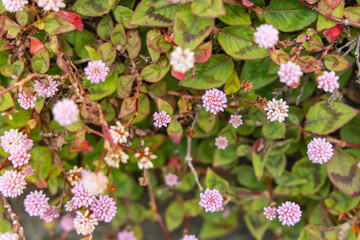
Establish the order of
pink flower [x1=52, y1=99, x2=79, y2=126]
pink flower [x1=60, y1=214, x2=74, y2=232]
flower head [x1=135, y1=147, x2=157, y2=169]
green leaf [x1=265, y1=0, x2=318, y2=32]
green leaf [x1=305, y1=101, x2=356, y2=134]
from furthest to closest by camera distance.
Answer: pink flower [x1=60, y1=214, x2=74, y2=232], green leaf [x1=305, y1=101, x2=356, y2=134], green leaf [x1=265, y1=0, x2=318, y2=32], flower head [x1=135, y1=147, x2=157, y2=169], pink flower [x1=52, y1=99, x2=79, y2=126]

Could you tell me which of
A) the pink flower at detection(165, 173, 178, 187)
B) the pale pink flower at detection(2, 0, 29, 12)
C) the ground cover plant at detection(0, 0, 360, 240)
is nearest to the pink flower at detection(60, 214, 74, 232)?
the ground cover plant at detection(0, 0, 360, 240)

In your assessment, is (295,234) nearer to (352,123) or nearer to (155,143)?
(352,123)

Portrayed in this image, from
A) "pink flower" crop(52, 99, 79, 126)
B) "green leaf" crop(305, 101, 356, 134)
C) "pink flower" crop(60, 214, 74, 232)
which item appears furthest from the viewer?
"pink flower" crop(60, 214, 74, 232)

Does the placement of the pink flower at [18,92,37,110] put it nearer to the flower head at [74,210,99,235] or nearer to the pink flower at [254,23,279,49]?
the flower head at [74,210,99,235]

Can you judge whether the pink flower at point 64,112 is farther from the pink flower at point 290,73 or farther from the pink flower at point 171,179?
the pink flower at point 171,179

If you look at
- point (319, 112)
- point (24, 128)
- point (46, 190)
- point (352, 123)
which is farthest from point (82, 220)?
point (352, 123)

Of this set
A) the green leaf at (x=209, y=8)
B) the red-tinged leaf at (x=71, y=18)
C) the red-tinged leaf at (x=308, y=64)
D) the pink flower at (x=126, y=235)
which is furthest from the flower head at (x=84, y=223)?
the red-tinged leaf at (x=308, y=64)

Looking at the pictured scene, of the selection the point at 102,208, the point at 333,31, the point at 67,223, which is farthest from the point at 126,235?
the point at 333,31
